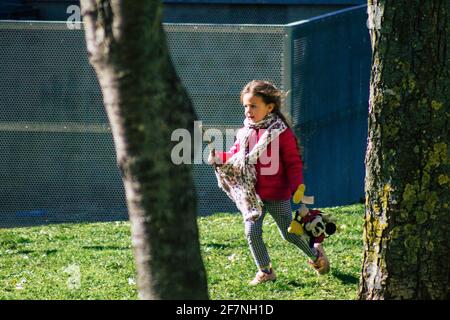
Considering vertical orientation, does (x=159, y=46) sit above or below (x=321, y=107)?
below

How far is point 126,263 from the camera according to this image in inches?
321

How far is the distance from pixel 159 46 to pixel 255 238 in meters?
3.03

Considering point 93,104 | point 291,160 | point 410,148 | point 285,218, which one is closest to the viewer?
point 410,148

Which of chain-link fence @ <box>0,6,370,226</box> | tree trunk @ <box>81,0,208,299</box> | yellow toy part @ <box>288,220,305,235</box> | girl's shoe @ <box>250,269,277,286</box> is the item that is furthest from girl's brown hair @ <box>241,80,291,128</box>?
chain-link fence @ <box>0,6,370,226</box>

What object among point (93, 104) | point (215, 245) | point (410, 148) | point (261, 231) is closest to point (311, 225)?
point (261, 231)

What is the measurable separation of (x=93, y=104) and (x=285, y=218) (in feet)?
16.0

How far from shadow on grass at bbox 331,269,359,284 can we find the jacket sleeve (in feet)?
2.48

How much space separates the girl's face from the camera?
24.2 feet

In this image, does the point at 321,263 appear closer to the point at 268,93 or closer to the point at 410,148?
the point at 268,93

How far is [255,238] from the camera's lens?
736 cm

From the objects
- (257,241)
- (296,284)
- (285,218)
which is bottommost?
(296,284)

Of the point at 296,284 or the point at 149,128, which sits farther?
the point at 296,284

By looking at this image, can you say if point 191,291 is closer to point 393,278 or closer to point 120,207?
point 393,278

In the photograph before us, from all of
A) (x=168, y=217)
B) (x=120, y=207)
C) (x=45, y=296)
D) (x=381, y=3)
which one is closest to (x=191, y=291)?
(x=168, y=217)
